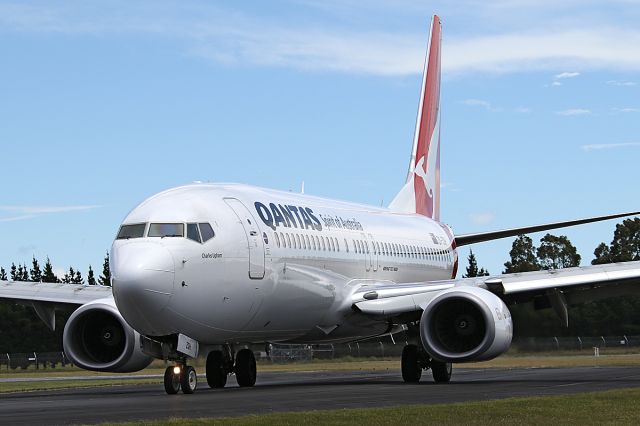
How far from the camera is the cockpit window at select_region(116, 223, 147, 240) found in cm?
2142

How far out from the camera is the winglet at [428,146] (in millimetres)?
39531

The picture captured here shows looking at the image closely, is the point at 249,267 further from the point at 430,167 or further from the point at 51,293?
the point at 430,167

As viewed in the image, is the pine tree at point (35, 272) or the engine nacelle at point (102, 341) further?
the pine tree at point (35, 272)

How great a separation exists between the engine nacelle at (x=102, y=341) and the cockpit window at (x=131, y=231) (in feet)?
10.3

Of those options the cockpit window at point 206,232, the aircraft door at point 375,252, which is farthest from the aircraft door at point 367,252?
the cockpit window at point 206,232

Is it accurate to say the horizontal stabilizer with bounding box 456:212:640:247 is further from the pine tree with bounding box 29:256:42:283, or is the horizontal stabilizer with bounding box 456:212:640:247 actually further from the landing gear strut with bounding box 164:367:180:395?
the pine tree with bounding box 29:256:42:283

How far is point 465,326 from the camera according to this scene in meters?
25.7

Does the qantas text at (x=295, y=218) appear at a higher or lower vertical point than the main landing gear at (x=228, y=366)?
higher

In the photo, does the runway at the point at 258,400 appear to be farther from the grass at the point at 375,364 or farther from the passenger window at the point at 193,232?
the grass at the point at 375,364

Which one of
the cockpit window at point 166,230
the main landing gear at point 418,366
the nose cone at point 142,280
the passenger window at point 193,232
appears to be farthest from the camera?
the main landing gear at point 418,366

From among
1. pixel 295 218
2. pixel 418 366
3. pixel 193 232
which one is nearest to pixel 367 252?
pixel 418 366

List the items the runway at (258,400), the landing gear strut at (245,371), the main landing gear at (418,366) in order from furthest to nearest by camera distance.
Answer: the main landing gear at (418,366) → the landing gear strut at (245,371) → the runway at (258,400)

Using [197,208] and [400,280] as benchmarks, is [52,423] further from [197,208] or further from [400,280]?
[400,280]

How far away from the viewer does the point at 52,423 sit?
50.9 feet
